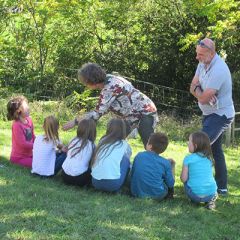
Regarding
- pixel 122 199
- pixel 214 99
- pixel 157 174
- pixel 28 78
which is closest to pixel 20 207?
pixel 122 199

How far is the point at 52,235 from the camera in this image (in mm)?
3961

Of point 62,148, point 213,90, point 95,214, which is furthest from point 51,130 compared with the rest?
point 213,90

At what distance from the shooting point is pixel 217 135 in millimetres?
5621

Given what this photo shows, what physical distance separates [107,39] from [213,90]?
35.0 ft

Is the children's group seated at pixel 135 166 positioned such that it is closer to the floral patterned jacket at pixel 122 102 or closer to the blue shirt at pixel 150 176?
the blue shirt at pixel 150 176

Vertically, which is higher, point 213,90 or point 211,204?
point 213,90

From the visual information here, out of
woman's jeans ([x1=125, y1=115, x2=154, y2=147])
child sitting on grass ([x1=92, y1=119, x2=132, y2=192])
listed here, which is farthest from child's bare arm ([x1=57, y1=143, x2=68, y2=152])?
woman's jeans ([x1=125, y1=115, x2=154, y2=147])

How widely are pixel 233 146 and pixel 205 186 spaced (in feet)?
18.2

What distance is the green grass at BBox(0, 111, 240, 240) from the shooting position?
4137mm

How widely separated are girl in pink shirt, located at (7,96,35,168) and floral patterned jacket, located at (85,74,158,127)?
3.71 feet

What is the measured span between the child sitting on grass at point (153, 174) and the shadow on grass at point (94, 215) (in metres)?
0.15

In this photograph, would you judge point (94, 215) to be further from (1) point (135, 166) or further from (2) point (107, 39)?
(2) point (107, 39)

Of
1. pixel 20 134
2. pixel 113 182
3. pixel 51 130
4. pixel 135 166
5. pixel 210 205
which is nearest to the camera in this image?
pixel 210 205

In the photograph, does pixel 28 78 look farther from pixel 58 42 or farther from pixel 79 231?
pixel 79 231
